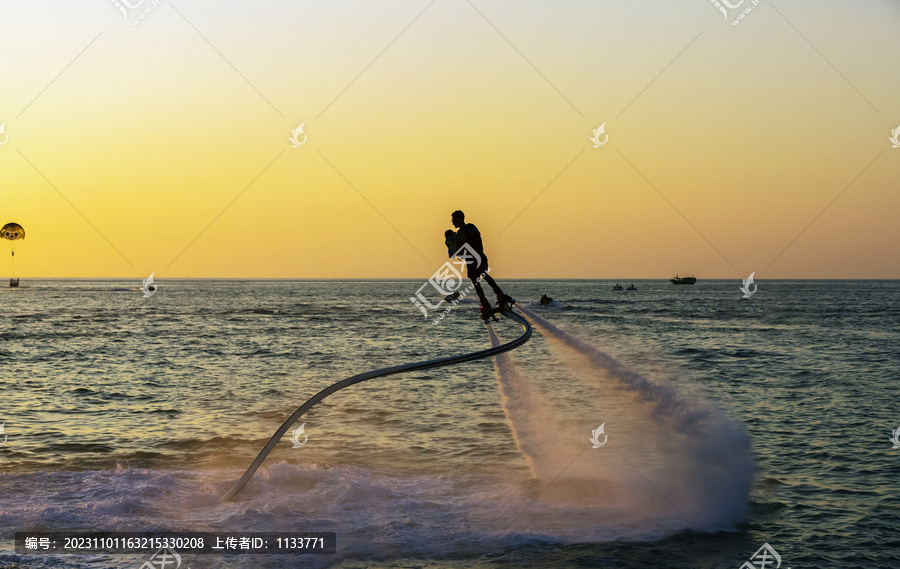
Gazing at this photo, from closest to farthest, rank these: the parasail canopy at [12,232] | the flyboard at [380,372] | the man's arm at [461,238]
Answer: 1. the flyboard at [380,372]
2. the man's arm at [461,238]
3. the parasail canopy at [12,232]

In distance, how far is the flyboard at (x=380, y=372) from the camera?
1231 centimetres

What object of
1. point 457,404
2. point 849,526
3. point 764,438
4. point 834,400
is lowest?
point 849,526

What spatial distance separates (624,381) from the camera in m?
17.8

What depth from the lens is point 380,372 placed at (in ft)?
40.7

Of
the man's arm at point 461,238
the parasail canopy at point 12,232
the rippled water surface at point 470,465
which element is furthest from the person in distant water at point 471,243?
the parasail canopy at point 12,232

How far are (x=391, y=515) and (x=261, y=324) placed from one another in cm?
6318

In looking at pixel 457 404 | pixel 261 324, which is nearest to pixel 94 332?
pixel 261 324

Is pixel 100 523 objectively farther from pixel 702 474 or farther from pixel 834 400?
pixel 834 400

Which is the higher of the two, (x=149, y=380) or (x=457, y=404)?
(x=149, y=380)

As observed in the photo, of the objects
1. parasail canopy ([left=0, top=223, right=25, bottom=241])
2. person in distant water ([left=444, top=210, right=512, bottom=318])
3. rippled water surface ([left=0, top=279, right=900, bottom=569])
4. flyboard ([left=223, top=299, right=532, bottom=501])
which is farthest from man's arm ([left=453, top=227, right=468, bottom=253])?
parasail canopy ([left=0, top=223, right=25, bottom=241])

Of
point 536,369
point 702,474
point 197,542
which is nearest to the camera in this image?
point 197,542

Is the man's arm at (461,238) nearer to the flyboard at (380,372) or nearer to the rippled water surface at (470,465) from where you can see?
the flyboard at (380,372)

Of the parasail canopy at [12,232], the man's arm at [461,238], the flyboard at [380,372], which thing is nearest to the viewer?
the flyboard at [380,372]

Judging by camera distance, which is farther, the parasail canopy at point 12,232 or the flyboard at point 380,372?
the parasail canopy at point 12,232
